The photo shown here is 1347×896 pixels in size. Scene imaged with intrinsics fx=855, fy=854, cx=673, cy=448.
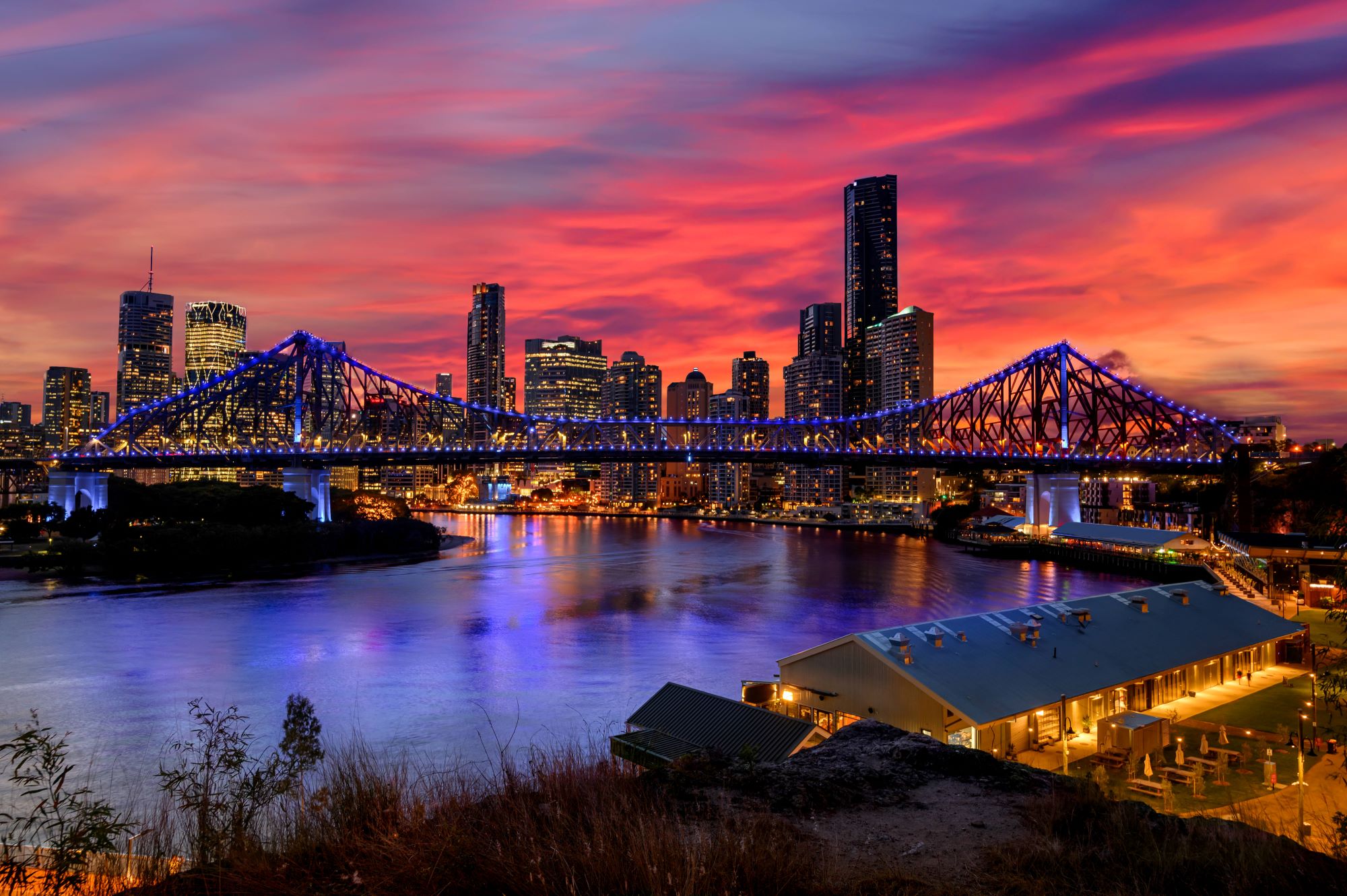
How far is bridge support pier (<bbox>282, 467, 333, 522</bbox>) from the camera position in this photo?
91.8 metres

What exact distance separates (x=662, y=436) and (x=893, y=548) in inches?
1398

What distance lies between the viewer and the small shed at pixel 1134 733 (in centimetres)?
1859

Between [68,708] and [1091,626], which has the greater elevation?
[1091,626]

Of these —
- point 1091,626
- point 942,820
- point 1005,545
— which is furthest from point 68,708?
point 1005,545

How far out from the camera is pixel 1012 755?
62.4 feet

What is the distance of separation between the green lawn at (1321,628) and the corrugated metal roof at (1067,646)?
3.64 meters

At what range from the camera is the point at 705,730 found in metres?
17.0

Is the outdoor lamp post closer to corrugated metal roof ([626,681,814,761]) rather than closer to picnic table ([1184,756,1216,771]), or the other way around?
picnic table ([1184,756,1216,771])

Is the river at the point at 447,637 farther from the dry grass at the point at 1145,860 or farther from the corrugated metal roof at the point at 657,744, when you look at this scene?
the dry grass at the point at 1145,860

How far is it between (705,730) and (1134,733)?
9544 millimetres

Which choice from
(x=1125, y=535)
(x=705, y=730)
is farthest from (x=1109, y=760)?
(x=1125, y=535)

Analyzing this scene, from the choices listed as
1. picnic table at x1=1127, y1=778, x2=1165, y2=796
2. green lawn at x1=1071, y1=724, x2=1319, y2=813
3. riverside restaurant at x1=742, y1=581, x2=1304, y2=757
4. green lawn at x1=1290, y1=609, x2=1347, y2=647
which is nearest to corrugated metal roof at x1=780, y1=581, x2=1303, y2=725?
riverside restaurant at x1=742, y1=581, x2=1304, y2=757

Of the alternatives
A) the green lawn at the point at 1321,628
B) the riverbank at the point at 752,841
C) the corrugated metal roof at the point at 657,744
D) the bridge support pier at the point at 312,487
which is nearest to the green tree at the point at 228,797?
the riverbank at the point at 752,841

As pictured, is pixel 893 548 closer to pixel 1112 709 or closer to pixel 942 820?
pixel 1112 709
